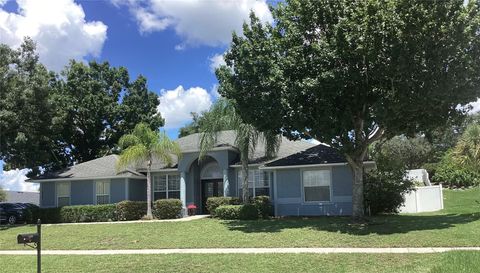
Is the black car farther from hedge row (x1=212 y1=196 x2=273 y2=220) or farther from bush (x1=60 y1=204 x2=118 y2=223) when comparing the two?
hedge row (x1=212 y1=196 x2=273 y2=220)

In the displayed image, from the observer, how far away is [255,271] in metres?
A: 11.5

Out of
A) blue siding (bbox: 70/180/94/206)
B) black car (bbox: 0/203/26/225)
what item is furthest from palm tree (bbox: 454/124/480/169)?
black car (bbox: 0/203/26/225)

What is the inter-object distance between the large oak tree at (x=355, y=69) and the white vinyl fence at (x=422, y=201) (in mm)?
8322

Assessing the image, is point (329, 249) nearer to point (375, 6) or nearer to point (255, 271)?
point (255, 271)

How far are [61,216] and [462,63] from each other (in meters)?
22.8

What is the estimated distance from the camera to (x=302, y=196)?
84.4ft

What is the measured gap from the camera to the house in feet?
82.7

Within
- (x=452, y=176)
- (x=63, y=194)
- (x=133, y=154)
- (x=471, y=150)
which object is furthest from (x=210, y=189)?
(x=452, y=176)

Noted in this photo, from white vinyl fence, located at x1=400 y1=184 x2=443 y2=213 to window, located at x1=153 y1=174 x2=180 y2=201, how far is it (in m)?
13.1

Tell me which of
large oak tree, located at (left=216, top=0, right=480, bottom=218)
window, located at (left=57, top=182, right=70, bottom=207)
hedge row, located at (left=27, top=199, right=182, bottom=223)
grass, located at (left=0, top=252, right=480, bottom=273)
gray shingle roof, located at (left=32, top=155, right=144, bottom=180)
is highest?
large oak tree, located at (left=216, top=0, right=480, bottom=218)

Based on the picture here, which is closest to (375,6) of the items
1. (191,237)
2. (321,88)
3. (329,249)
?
(321,88)

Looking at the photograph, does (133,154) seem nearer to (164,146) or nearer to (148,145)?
(148,145)

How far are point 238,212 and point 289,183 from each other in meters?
3.73

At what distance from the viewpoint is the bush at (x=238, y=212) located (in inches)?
930
